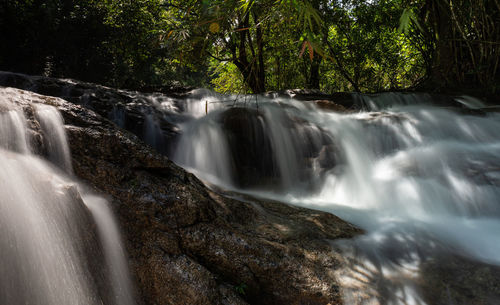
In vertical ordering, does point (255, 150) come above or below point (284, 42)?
below

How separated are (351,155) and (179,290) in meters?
4.08

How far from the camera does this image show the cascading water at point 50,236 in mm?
1568

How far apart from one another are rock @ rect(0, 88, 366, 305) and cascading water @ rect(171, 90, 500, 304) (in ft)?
1.04

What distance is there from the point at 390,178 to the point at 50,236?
4.30 metres

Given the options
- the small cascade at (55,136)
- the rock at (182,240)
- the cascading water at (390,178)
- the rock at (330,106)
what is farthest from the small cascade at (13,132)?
the rock at (330,106)

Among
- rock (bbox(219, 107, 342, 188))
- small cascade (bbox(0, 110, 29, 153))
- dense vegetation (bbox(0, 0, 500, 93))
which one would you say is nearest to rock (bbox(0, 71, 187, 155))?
rock (bbox(219, 107, 342, 188))

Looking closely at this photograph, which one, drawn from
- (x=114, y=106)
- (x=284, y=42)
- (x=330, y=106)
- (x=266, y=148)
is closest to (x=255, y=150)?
(x=266, y=148)

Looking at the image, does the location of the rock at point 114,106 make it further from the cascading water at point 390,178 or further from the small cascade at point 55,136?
the small cascade at point 55,136

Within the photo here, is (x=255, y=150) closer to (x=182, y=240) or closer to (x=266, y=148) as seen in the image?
(x=266, y=148)

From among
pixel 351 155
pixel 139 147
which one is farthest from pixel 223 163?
pixel 139 147

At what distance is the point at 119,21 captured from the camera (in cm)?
981

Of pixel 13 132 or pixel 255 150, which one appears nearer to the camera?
pixel 13 132

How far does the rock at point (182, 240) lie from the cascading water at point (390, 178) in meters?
0.32

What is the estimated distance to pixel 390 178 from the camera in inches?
177
